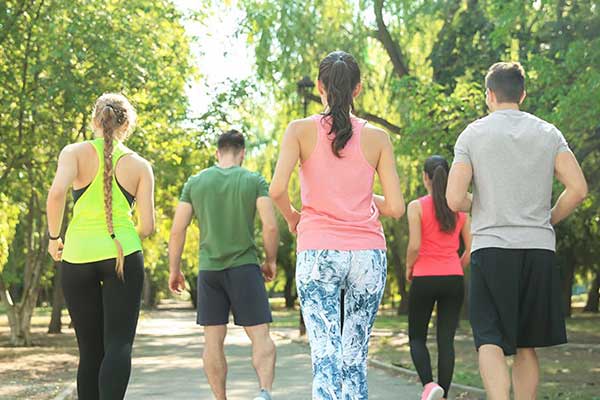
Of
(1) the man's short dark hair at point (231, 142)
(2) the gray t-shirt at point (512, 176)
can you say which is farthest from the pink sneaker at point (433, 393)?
(1) the man's short dark hair at point (231, 142)

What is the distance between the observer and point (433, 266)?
30.3ft

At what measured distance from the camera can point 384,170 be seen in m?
6.05

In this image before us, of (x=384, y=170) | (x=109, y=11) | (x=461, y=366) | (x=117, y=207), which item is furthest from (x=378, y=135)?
(x=109, y=11)

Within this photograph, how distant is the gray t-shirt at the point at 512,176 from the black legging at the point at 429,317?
260 centimetres

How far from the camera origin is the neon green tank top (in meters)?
6.81

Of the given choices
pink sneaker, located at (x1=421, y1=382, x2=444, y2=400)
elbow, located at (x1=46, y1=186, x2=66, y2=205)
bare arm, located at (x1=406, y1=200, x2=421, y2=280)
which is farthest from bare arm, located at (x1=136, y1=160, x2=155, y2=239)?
bare arm, located at (x1=406, y1=200, x2=421, y2=280)

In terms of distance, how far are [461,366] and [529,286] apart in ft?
33.7

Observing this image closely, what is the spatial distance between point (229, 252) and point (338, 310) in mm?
2729

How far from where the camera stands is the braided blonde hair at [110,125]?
6879 millimetres

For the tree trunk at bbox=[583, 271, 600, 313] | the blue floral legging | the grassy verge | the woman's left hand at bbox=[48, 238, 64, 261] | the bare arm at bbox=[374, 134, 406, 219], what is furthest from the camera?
the tree trunk at bbox=[583, 271, 600, 313]

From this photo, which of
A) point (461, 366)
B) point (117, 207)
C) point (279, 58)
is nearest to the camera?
point (117, 207)

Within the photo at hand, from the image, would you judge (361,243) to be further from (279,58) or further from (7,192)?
(279,58)

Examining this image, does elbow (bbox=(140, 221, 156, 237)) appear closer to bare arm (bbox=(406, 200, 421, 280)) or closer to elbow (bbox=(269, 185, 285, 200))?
elbow (bbox=(269, 185, 285, 200))

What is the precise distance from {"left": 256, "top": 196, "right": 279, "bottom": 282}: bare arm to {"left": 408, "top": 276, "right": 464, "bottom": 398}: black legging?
4.14ft
